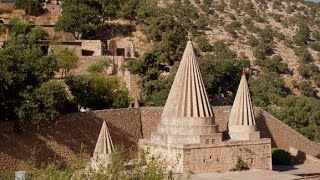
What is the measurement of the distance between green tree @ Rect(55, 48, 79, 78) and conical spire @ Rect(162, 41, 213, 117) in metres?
10.5

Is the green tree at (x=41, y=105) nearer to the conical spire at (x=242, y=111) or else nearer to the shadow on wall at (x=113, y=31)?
the conical spire at (x=242, y=111)

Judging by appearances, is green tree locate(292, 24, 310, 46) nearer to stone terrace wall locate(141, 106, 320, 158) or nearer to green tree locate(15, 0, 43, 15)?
green tree locate(15, 0, 43, 15)

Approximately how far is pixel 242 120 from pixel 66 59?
1192 centimetres

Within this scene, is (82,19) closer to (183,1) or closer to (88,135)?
(88,135)

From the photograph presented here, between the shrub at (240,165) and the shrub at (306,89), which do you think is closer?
the shrub at (240,165)

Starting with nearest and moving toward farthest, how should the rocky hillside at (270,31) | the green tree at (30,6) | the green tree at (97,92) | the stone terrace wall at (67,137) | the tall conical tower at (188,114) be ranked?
the stone terrace wall at (67,137), the tall conical tower at (188,114), the green tree at (97,92), the green tree at (30,6), the rocky hillside at (270,31)

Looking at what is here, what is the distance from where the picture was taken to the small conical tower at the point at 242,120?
1117 inches

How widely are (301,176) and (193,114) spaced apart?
4960 mm

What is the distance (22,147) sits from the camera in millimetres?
25875

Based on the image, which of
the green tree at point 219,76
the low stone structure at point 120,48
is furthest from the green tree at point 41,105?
the low stone structure at point 120,48

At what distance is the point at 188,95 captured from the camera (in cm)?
2712

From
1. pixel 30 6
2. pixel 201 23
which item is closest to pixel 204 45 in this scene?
pixel 201 23

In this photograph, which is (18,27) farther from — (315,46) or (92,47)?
(315,46)

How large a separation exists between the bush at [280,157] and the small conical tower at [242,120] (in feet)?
11.7
